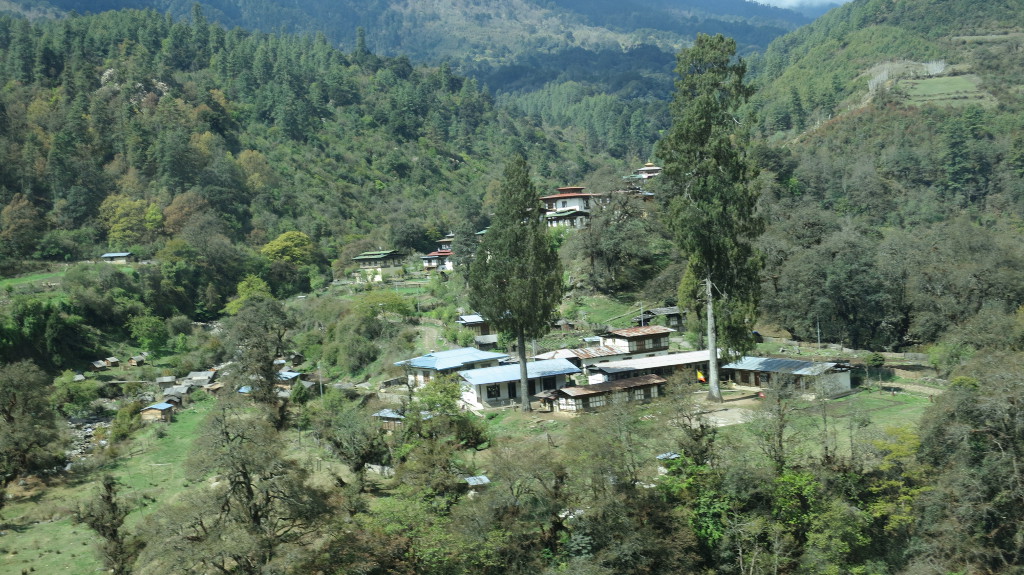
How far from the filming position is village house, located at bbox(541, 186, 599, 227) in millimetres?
55781

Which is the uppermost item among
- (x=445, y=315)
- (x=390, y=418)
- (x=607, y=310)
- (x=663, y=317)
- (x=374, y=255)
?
(x=374, y=255)

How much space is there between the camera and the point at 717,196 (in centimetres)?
2770

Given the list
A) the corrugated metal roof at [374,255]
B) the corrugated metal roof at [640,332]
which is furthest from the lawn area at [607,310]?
the corrugated metal roof at [374,255]

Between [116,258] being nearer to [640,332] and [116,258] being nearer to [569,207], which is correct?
[569,207]

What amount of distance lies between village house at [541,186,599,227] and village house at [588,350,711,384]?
2260 centimetres

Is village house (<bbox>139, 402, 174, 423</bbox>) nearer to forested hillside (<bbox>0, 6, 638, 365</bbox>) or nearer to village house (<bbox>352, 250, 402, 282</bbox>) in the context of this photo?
forested hillside (<bbox>0, 6, 638, 365</bbox>)

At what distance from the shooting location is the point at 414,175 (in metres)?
83.5

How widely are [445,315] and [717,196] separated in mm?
A: 21797

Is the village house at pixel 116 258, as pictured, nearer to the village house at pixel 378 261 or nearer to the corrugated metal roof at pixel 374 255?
the village house at pixel 378 261

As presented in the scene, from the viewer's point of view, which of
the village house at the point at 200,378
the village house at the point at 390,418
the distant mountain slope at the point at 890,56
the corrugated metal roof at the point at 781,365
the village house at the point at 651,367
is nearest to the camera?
the village house at the point at 390,418

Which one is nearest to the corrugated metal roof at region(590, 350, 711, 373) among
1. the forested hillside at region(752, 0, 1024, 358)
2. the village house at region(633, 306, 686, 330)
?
the village house at region(633, 306, 686, 330)

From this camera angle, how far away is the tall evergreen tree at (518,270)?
29.0 m

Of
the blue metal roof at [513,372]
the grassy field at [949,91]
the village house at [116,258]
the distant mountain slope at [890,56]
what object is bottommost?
the blue metal roof at [513,372]

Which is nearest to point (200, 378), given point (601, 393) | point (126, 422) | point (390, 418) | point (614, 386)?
point (126, 422)
